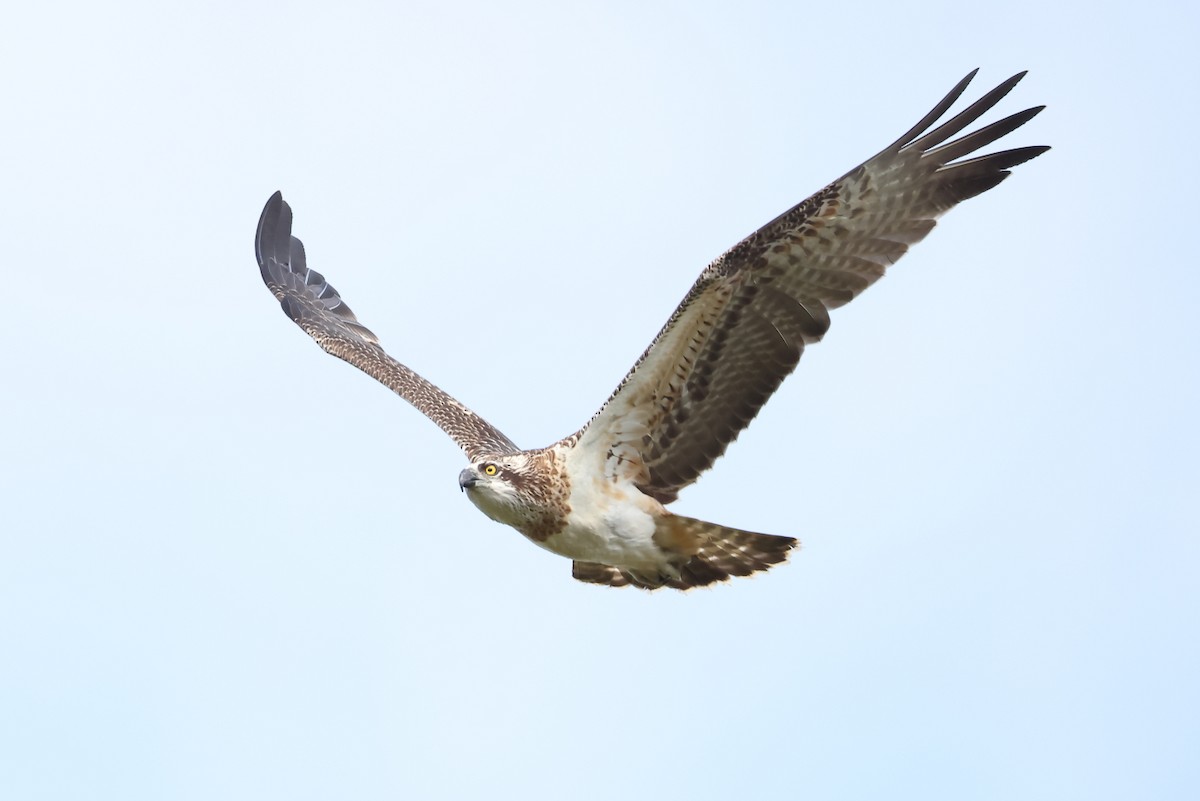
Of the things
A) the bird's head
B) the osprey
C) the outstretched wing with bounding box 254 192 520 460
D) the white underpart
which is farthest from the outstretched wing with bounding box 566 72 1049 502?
the outstretched wing with bounding box 254 192 520 460

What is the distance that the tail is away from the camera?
414 inches

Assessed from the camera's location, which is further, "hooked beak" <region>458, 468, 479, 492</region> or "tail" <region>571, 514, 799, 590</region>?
"tail" <region>571, 514, 799, 590</region>

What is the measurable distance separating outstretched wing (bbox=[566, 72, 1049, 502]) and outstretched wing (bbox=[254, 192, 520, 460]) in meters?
1.45

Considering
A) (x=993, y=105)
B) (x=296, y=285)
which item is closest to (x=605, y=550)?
(x=993, y=105)

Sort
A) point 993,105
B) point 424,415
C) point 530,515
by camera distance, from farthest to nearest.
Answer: point 424,415 → point 530,515 → point 993,105

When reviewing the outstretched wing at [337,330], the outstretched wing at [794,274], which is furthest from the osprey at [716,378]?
the outstretched wing at [337,330]

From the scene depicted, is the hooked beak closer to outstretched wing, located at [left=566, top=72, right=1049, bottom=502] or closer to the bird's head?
the bird's head

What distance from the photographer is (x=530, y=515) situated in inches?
401

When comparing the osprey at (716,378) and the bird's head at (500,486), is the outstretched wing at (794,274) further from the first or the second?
the bird's head at (500,486)

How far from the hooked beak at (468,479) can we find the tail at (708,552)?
3.99 feet

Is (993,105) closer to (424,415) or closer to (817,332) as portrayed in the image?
(817,332)

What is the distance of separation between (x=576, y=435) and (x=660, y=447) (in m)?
0.53

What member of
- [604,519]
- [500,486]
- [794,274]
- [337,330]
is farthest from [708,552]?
[337,330]

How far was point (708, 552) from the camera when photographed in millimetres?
10695
